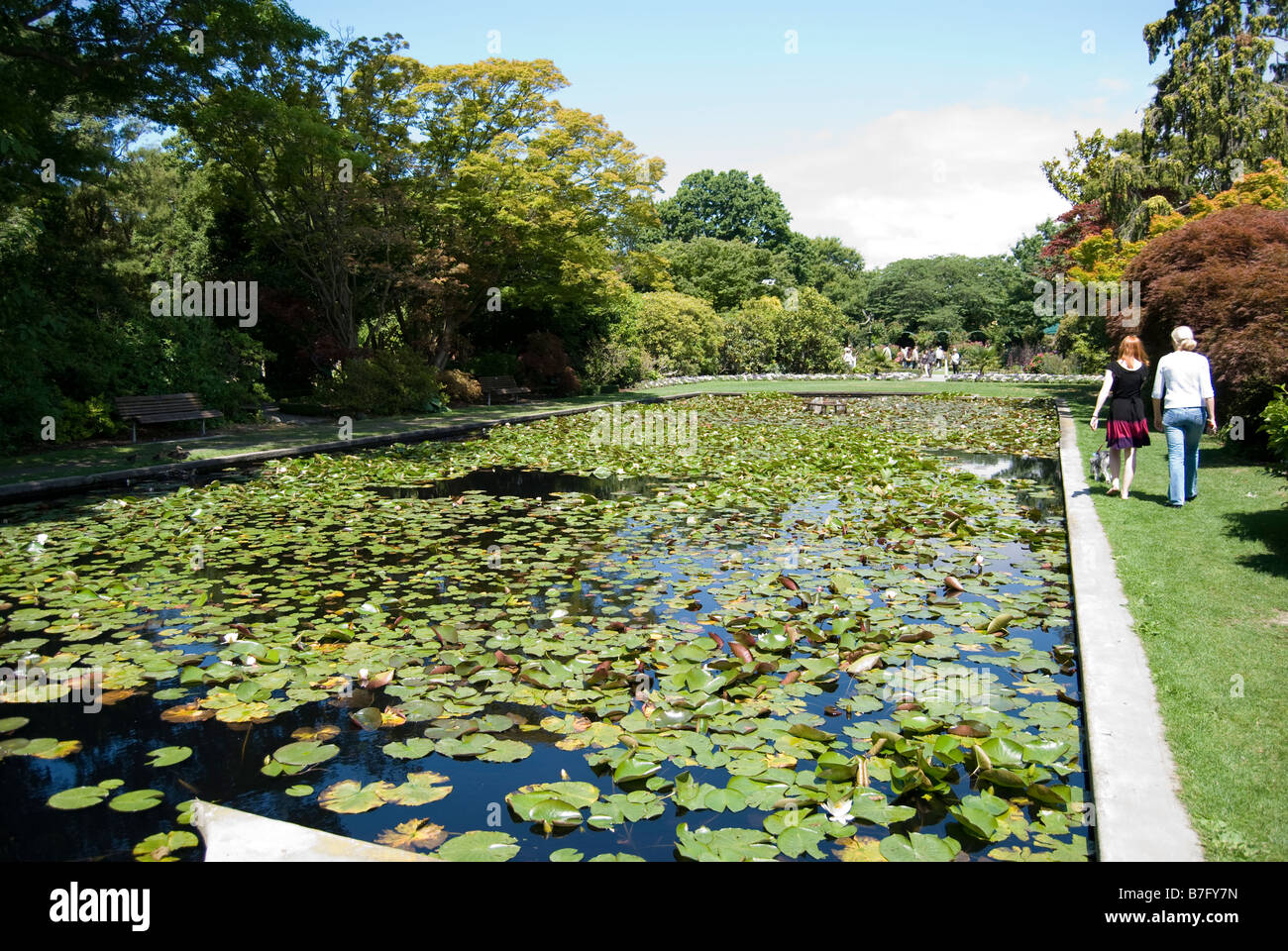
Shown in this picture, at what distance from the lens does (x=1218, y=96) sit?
23.3 metres

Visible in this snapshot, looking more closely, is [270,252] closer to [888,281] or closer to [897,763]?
[897,763]

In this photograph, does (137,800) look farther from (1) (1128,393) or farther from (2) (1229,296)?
(2) (1229,296)

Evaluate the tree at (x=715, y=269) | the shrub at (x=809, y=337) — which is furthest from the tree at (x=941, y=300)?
the shrub at (x=809, y=337)

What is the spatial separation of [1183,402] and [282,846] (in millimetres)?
8544

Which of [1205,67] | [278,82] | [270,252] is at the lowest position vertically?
[270,252]

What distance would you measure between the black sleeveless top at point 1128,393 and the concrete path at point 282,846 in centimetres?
832

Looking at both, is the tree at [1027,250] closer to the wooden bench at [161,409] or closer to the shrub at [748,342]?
the shrub at [748,342]

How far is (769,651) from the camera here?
4.78 metres

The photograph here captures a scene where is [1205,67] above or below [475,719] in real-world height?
above

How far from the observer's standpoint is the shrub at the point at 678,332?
37719 millimetres

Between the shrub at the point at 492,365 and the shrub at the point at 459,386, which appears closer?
the shrub at the point at 459,386

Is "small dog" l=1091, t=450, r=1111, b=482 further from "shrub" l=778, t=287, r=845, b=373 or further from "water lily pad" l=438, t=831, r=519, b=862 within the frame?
"shrub" l=778, t=287, r=845, b=373
